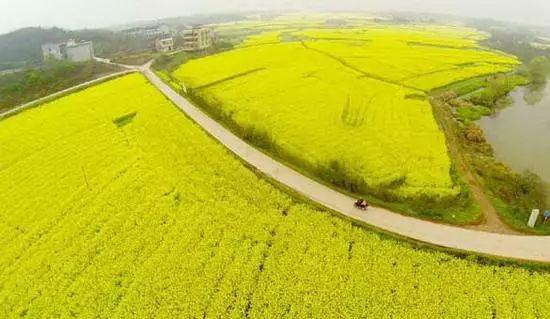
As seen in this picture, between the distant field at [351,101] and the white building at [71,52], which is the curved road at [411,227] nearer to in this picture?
the distant field at [351,101]

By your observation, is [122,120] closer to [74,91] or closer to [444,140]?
[74,91]

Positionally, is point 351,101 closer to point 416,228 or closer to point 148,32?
point 416,228

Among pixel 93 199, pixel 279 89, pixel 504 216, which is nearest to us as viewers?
pixel 504 216

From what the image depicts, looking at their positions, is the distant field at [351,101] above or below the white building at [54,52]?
above

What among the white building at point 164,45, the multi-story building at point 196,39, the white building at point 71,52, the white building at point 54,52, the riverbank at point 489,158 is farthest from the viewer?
the white building at point 54,52

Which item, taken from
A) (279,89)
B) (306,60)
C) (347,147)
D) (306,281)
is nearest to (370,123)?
(347,147)

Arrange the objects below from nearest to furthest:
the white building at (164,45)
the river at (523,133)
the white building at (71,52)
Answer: the river at (523,133), the white building at (164,45), the white building at (71,52)

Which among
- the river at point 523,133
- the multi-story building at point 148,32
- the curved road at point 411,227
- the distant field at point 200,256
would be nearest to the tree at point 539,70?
the river at point 523,133
